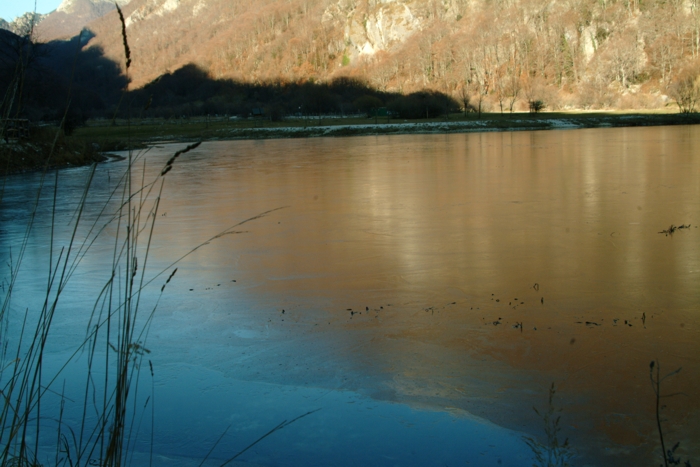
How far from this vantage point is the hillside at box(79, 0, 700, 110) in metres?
75.8

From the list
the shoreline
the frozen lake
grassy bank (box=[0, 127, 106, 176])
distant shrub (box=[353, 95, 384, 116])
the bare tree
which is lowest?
the frozen lake

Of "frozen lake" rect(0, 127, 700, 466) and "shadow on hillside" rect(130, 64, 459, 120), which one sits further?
"shadow on hillside" rect(130, 64, 459, 120)

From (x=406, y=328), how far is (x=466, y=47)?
4098 inches

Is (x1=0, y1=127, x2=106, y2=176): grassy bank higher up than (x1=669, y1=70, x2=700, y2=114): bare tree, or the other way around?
(x1=669, y1=70, x2=700, y2=114): bare tree

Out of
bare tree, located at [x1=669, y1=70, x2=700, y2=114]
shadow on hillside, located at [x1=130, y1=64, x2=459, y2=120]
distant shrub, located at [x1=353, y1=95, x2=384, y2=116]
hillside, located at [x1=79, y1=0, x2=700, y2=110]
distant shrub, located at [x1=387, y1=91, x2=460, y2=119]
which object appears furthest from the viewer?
distant shrub, located at [x1=353, y1=95, x2=384, y2=116]

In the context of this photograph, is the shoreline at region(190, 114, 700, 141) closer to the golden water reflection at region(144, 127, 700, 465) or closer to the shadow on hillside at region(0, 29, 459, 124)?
the shadow on hillside at region(0, 29, 459, 124)

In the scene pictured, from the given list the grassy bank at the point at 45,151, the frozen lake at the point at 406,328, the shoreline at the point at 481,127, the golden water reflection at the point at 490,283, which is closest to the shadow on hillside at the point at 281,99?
the shoreline at the point at 481,127

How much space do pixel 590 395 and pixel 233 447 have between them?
80.1 inches

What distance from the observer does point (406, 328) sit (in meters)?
4.79

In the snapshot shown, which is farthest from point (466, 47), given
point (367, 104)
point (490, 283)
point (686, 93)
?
point (490, 283)

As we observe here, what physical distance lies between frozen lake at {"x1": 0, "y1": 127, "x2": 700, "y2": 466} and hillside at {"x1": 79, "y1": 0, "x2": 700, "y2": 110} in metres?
44.7

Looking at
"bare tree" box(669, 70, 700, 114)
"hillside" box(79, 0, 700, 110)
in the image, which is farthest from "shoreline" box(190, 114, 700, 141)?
"hillside" box(79, 0, 700, 110)

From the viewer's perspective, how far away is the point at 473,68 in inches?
3880

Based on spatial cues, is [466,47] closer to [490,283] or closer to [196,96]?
[196,96]
